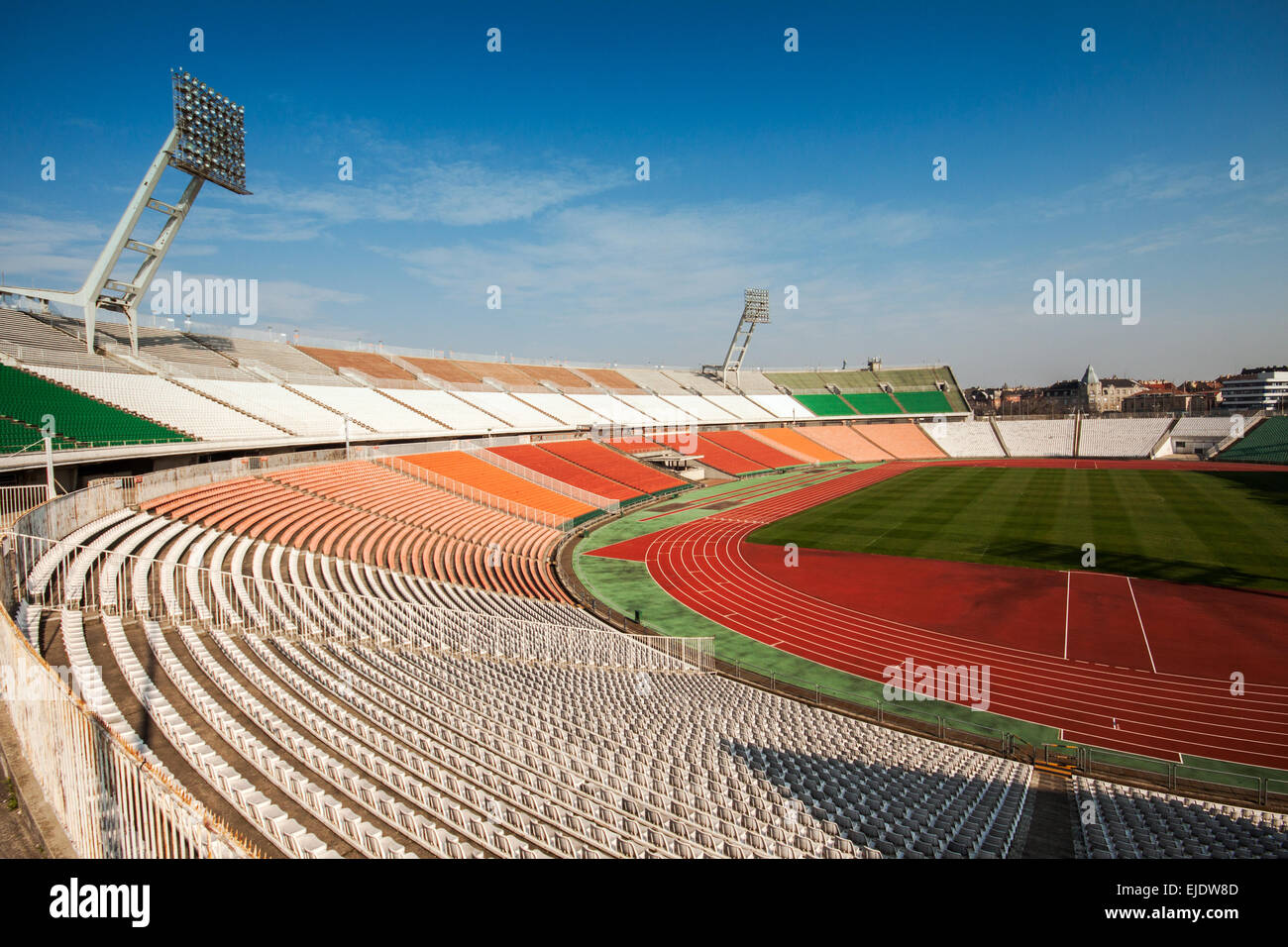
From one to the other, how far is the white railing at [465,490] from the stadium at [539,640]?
0.15 metres

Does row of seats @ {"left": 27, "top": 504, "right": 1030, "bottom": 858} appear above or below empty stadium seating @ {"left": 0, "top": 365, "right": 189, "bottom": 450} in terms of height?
below

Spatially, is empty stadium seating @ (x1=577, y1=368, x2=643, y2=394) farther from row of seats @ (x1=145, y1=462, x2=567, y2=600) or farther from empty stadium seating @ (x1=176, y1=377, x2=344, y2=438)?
row of seats @ (x1=145, y1=462, x2=567, y2=600)

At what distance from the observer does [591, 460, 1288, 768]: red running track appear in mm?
13891

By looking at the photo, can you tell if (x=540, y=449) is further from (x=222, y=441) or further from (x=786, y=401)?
(x=786, y=401)

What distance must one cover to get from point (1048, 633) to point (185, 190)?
4056cm

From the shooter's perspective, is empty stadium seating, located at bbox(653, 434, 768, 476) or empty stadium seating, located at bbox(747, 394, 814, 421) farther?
empty stadium seating, located at bbox(747, 394, 814, 421)

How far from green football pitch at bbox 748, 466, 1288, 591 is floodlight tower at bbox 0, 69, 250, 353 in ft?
105

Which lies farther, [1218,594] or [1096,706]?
[1218,594]

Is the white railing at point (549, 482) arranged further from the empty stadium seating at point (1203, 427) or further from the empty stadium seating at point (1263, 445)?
the empty stadium seating at point (1203, 427)

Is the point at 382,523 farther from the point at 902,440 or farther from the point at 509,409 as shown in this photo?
the point at 902,440

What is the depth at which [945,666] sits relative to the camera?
16641 mm

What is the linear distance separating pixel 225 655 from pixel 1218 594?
1115 inches

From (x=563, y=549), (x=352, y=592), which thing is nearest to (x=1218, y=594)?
(x=563, y=549)

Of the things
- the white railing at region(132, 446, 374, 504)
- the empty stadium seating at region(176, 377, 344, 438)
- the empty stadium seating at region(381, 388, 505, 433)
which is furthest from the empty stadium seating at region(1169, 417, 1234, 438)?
the empty stadium seating at region(176, 377, 344, 438)
